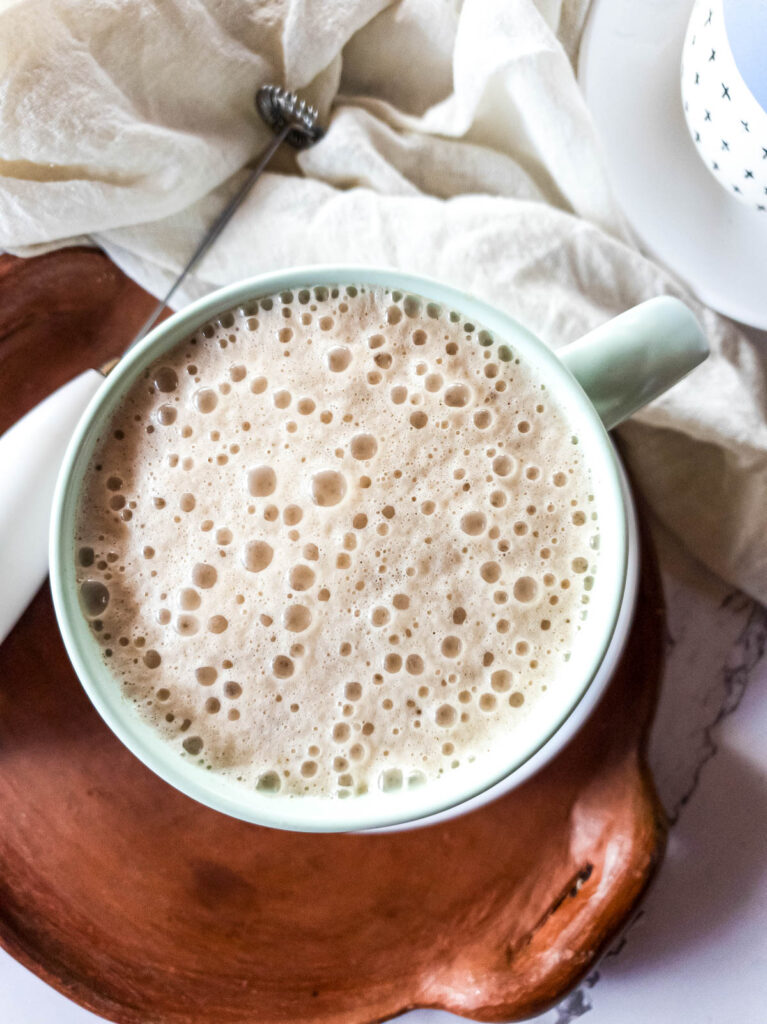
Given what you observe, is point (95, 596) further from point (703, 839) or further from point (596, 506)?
point (703, 839)

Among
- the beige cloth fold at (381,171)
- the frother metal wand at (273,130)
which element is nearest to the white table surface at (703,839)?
the beige cloth fold at (381,171)

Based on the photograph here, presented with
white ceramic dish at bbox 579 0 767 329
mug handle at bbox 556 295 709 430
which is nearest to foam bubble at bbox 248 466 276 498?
mug handle at bbox 556 295 709 430

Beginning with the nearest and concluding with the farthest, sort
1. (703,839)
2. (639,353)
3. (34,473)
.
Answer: (639,353) → (34,473) → (703,839)

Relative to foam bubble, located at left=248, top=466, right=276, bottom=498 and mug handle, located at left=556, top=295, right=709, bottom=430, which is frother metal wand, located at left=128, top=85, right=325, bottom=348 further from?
mug handle, located at left=556, top=295, right=709, bottom=430

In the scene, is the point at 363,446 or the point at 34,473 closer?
the point at 363,446

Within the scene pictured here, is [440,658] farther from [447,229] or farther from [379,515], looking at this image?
[447,229]

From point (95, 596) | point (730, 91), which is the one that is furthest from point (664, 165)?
point (95, 596)

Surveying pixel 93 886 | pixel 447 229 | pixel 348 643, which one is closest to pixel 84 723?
pixel 93 886

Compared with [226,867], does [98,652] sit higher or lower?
higher
